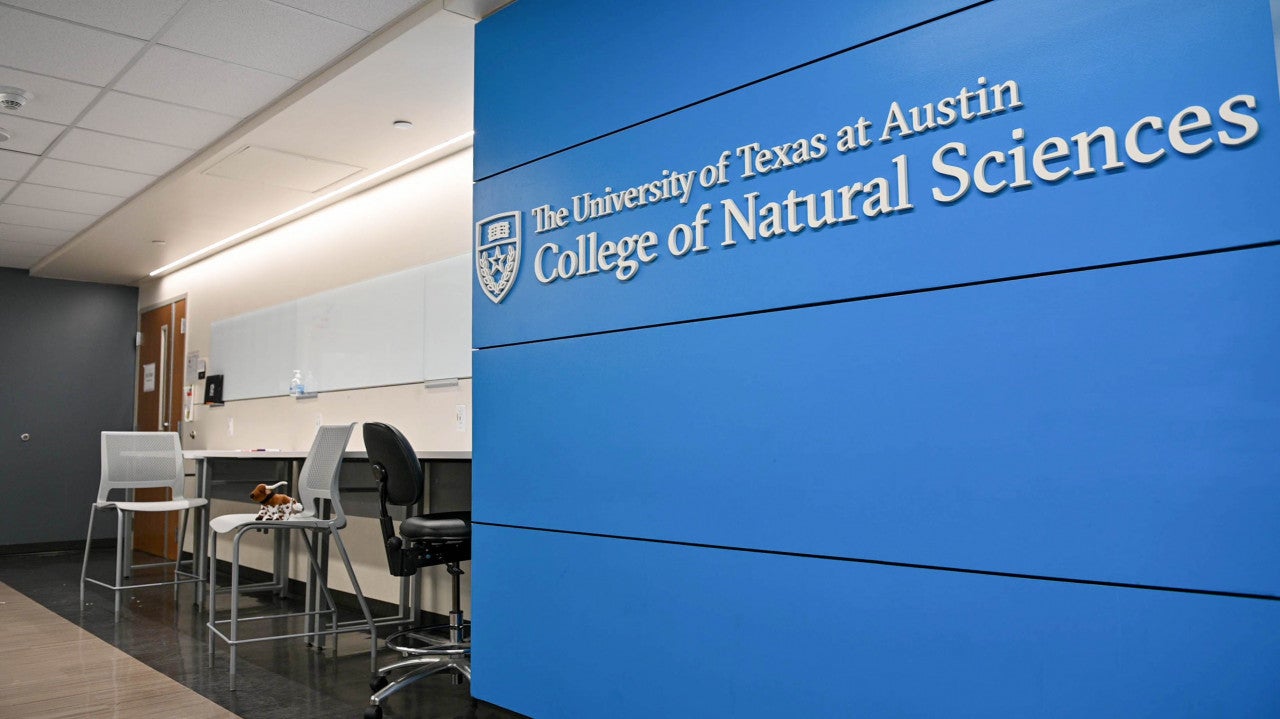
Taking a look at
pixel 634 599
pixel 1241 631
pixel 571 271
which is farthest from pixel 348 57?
pixel 1241 631

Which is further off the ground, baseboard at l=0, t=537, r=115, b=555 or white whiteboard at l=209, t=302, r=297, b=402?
white whiteboard at l=209, t=302, r=297, b=402

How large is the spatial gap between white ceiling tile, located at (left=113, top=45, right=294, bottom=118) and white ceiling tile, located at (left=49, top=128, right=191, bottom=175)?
68 centimetres

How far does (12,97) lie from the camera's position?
12.6ft

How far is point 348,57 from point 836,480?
265cm

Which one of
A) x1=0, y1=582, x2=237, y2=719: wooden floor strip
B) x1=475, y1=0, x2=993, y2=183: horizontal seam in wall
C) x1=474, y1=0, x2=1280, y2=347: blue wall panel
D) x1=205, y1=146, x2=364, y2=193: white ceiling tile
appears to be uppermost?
x1=205, y1=146, x2=364, y2=193: white ceiling tile

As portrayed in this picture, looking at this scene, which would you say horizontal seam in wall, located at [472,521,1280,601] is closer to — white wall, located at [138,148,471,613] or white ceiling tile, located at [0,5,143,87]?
white wall, located at [138,148,471,613]

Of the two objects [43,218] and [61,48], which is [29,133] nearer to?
[61,48]

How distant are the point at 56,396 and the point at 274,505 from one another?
199 inches

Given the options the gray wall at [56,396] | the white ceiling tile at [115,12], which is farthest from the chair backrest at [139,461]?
the white ceiling tile at [115,12]

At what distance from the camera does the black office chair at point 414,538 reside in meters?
3.00

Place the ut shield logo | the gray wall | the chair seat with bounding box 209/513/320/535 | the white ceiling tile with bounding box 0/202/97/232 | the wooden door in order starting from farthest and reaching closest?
1. the gray wall
2. the wooden door
3. the white ceiling tile with bounding box 0/202/97/232
4. the chair seat with bounding box 209/513/320/535
5. the ut shield logo

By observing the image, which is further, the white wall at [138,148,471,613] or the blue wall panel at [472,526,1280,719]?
the white wall at [138,148,471,613]

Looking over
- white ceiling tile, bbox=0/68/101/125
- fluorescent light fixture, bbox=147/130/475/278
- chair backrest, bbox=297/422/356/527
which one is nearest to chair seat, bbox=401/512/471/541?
chair backrest, bbox=297/422/356/527

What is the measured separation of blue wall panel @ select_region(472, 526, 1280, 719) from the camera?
1.45m
